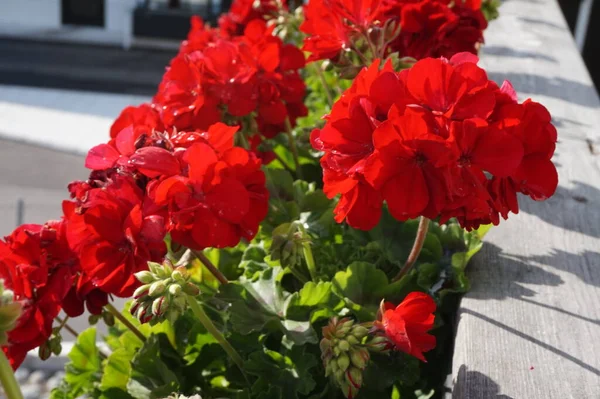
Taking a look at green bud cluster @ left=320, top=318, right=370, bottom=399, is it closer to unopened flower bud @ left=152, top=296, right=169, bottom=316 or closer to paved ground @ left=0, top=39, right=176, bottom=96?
unopened flower bud @ left=152, top=296, right=169, bottom=316

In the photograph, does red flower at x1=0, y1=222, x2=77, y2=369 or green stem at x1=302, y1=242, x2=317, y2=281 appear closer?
red flower at x1=0, y1=222, x2=77, y2=369

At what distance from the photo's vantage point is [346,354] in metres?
0.66

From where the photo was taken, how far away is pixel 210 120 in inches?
36.6

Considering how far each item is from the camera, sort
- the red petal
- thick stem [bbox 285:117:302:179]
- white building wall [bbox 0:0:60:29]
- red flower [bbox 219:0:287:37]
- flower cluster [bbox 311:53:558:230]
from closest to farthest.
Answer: flower cluster [bbox 311:53:558:230] → the red petal → thick stem [bbox 285:117:302:179] → red flower [bbox 219:0:287:37] → white building wall [bbox 0:0:60:29]

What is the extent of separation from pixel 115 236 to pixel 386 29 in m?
0.41

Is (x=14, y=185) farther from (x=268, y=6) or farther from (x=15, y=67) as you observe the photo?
(x=15, y=67)

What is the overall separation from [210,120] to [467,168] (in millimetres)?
406

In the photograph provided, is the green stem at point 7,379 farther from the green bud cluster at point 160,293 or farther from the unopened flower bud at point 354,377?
the unopened flower bud at point 354,377

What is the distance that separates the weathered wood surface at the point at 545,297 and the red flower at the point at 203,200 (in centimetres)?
23

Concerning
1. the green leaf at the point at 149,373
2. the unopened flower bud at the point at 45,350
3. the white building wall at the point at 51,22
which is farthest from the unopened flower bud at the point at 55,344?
the white building wall at the point at 51,22

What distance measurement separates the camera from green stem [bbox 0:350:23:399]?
0.45 m

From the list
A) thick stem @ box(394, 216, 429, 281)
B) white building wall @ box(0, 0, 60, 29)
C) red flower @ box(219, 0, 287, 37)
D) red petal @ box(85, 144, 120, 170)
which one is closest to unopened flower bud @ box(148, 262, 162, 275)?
red petal @ box(85, 144, 120, 170)

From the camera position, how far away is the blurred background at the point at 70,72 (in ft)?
11.9

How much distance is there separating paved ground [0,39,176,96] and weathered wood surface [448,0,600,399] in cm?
672
